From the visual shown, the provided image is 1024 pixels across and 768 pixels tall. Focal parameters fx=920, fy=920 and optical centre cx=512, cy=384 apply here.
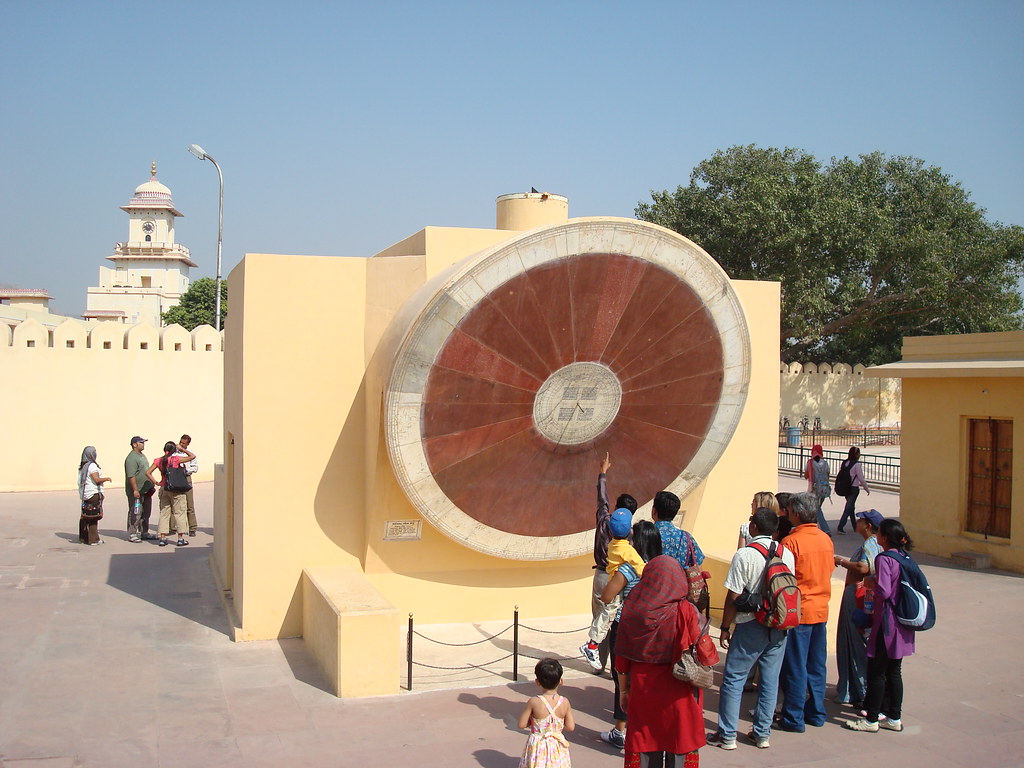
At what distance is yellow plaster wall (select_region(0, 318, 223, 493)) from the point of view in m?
18.1

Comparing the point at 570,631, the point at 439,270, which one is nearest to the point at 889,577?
the point at 570,631

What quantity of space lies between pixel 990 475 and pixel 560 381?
719 cm

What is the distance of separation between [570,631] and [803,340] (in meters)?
27.5

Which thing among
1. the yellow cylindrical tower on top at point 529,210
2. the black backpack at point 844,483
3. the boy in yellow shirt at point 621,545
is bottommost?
the black backpack at point 844,483

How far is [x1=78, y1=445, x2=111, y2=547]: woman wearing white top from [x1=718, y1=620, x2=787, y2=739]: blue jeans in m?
9.35

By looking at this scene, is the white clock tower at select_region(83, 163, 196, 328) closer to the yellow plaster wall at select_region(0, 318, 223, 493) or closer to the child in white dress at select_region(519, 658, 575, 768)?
the yellow plaster wall at select_region(0, 318, 223, 493)

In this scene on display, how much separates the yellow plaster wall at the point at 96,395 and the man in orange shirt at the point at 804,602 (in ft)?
51.9

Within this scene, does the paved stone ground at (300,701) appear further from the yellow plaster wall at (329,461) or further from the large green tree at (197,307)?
the large green tree at (197,307)

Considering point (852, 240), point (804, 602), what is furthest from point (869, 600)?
point (852, 240)

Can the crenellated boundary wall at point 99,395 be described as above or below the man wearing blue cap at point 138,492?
above

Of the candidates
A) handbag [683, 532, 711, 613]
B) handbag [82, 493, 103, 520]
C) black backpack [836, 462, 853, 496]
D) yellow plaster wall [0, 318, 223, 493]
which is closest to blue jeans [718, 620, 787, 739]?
handbag [683, 532, 711, 613]

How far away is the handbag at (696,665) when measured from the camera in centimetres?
480

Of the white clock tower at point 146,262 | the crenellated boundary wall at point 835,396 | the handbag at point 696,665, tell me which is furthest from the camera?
the white clock tower at point 146,262

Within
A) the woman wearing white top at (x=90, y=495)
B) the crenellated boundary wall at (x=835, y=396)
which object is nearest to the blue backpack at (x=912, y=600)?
the woman wearing white top at (x=90, y=495)
